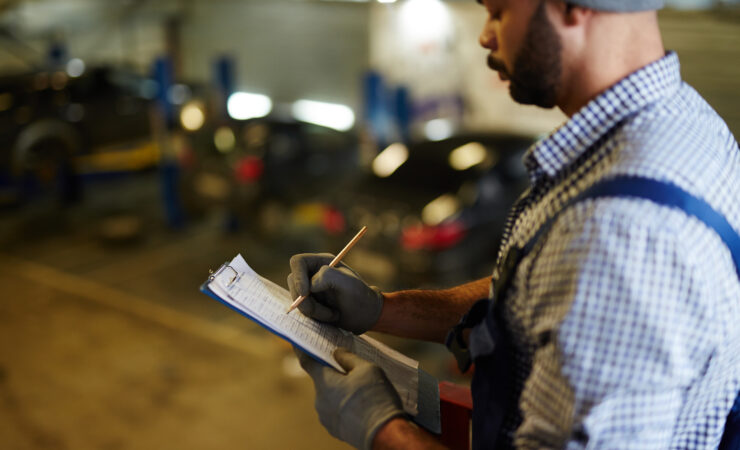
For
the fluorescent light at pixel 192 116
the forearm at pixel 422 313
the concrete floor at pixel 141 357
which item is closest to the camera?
the forearm at pixel 422 313

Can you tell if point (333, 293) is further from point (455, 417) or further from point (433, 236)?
point (433, 236)

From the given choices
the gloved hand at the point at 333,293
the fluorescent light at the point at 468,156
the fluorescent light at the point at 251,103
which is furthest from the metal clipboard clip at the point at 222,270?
the fluorescent light at the point at 251,103

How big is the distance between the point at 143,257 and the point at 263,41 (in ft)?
23.0

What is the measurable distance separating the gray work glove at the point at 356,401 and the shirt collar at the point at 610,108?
1.87ft

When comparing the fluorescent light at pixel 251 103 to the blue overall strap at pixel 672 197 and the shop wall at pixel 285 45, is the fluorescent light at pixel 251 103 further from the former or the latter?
the blue overall strap at pixel 672 197

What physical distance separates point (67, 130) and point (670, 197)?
32.0ft

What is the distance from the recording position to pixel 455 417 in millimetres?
1901

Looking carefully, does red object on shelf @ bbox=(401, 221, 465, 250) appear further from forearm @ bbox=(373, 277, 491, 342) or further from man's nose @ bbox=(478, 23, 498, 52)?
man's nose @ bbox=(478, 23, 498, 52)

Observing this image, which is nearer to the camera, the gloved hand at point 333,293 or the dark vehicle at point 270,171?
the gloved hand at point 333,293

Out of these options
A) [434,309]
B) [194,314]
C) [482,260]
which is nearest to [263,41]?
[194,314]

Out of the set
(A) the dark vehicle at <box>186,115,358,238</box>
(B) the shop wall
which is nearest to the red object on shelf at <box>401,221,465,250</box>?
(A) the dark vehicle at <box>186,115,358,238</box>

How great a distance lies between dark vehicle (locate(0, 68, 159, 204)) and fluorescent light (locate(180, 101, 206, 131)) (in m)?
1.81

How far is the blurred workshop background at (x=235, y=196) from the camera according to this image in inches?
198

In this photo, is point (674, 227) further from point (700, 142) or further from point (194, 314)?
point (194, 314)
